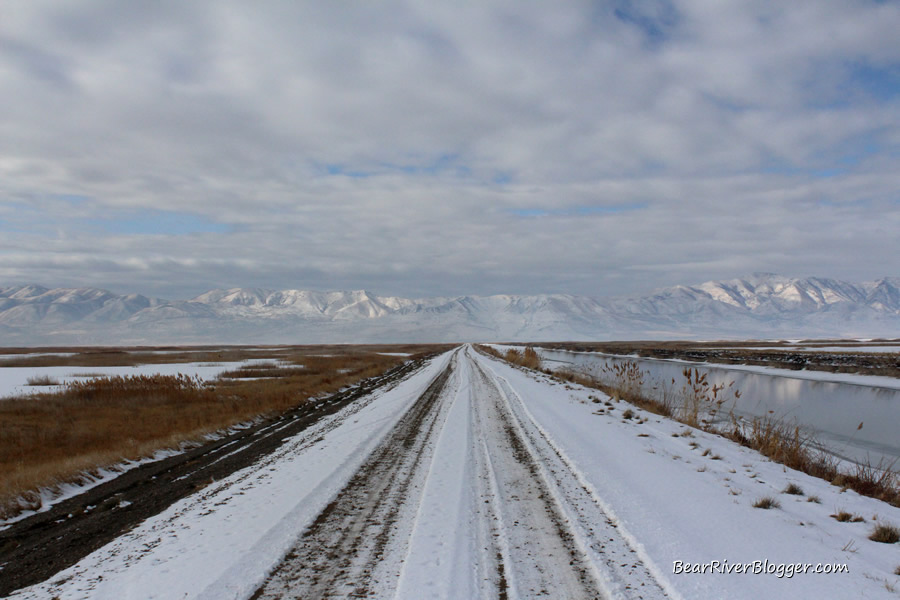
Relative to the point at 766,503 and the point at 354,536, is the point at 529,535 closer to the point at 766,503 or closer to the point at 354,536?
the point at 354,536

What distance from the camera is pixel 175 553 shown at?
5.19 meters

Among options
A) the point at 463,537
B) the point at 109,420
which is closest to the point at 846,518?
the point at 463,537

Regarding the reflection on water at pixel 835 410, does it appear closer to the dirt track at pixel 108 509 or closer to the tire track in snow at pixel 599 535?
the tire track in snow at pixel 599 535

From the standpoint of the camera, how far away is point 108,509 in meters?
7.12

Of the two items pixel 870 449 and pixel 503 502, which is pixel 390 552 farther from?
pixel 870 449

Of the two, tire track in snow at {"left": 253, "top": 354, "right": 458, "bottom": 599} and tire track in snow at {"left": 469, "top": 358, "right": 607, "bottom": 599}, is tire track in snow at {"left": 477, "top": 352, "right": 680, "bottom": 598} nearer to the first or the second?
tire track in snow at {"left": 469, "top": 358, "right": 607, "bottom": 599}

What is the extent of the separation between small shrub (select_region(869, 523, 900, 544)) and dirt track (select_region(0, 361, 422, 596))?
8.75 metres

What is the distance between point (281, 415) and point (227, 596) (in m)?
13.5

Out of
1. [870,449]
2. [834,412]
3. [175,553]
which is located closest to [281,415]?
[175,553]

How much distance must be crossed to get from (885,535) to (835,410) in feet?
61.1

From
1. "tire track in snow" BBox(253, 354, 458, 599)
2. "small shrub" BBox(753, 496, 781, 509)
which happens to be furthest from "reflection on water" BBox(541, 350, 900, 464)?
"tire track in snow" BBox(253, 354, 458, 599)

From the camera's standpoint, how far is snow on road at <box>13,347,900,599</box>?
14.3ft

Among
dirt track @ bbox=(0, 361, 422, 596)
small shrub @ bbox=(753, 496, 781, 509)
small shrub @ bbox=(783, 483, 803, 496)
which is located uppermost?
small shrub @ bbox=(753, 496, 781, 509)

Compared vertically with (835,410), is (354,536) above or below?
above
